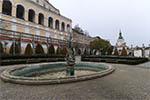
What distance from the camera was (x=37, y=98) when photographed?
2.87 meters

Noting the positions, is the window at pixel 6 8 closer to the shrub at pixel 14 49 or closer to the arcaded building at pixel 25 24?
the arcaded building at pixel 25 24

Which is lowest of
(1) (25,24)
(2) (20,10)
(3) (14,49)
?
(3) (14,49)

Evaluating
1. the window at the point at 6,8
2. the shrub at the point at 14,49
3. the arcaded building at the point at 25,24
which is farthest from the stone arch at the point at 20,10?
the shrub at the point at 14,49

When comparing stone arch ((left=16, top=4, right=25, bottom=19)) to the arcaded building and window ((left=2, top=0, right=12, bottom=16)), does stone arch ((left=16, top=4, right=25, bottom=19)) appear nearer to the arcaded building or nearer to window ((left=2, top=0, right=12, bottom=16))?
the arcaded building

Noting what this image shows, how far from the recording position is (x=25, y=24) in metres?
19.5

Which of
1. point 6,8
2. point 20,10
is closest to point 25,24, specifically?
point 20,10

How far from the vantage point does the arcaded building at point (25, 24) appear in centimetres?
1607

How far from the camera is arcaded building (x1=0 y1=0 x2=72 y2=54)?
16.1m

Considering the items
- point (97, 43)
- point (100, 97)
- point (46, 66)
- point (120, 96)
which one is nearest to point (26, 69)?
point (46, 66)

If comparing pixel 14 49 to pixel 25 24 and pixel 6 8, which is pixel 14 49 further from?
pixel 6 8

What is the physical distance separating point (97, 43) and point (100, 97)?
1080 inches

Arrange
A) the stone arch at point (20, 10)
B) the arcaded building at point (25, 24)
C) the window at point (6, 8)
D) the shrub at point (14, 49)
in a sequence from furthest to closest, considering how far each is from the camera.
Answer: the stone arch at point (20, 10) < the window at point (6, 8) < the arcaded building at point (25, 24) < the shrub at point (14, 49)

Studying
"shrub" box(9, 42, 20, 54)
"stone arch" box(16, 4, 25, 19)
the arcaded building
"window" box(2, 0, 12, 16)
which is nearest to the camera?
"shrub" box(9, 42, 20, 54)

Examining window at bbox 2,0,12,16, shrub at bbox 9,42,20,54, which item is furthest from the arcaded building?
shrub at bbox 9,42,20,54
